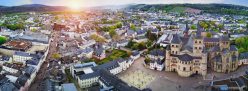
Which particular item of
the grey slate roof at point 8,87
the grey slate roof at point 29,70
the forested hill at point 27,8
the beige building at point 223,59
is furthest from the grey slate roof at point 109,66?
the forested hill at point 27,8

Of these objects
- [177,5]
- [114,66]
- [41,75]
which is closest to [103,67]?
[114,66]

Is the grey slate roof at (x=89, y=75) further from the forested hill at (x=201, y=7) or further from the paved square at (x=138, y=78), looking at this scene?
the forested hill at (x=201, y=7)

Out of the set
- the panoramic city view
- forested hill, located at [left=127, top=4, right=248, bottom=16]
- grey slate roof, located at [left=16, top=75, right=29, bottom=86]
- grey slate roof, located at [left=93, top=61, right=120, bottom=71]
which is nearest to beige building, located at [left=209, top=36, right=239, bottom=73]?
the panoramic city view

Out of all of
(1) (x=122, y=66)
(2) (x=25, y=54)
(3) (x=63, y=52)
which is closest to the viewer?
(1) (x=122, y=66)

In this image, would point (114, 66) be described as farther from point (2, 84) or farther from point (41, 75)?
point (2, 84)

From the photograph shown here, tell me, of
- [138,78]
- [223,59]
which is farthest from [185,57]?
[138,78]

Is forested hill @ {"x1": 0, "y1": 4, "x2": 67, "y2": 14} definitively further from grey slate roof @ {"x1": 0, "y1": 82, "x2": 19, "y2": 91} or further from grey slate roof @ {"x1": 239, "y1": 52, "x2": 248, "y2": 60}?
grey slate roof @ {"x1": 239, "y1": 52, "x2": 248, "y2": 60}
